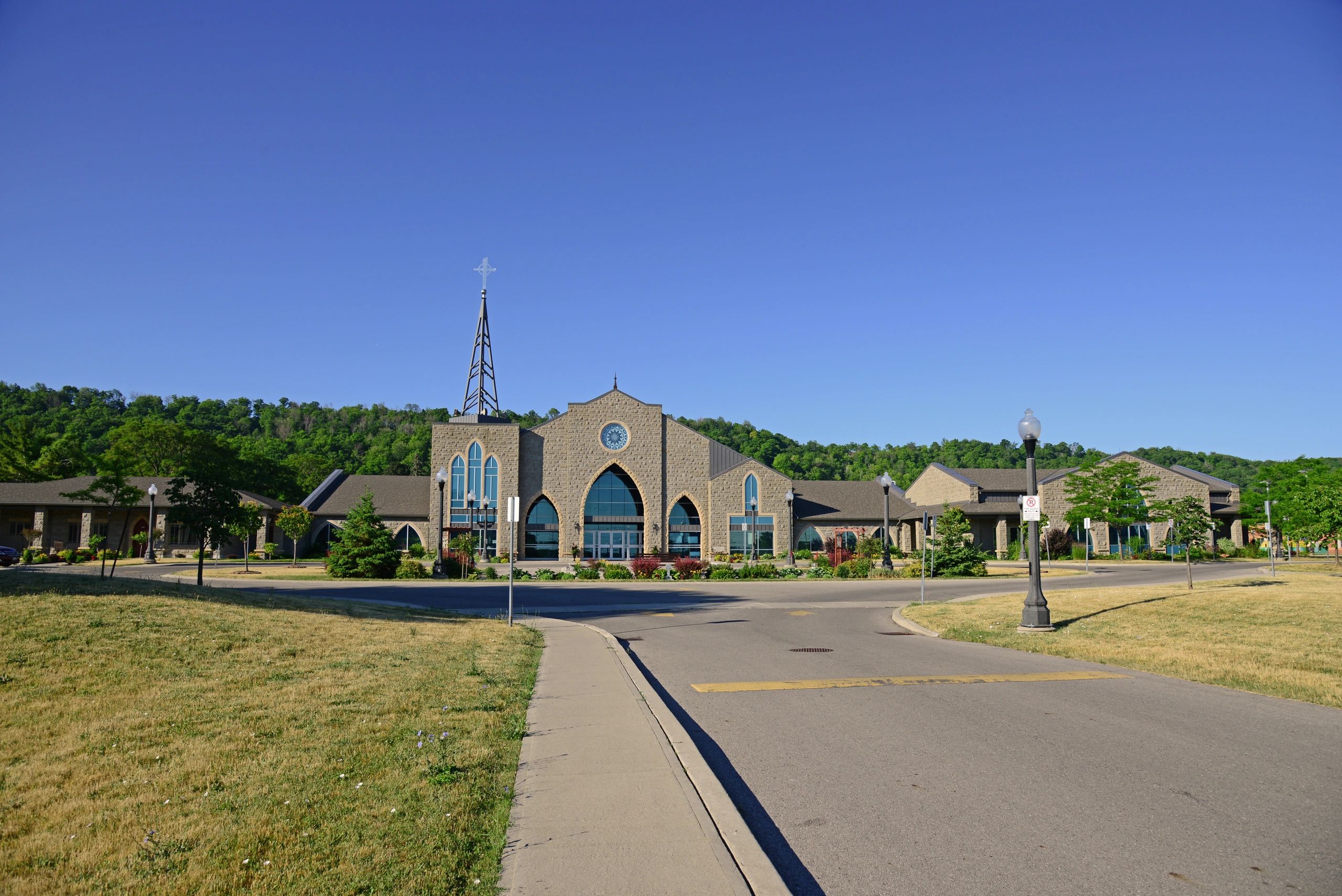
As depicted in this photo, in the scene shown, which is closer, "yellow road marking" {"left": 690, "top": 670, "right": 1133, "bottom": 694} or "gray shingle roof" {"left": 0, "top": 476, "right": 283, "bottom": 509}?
"yellow road marking" {"left": 690, "top": 670, "right": 1133, "bottom": 694}

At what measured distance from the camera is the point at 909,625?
61.3 feet

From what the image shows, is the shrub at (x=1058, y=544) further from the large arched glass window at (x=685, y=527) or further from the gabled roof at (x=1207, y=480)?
the large arched glass window at (x=685, y=527)

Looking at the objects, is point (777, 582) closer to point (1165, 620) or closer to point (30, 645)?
point (1165, 620)

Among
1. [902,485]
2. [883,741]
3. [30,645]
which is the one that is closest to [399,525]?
[30,645]

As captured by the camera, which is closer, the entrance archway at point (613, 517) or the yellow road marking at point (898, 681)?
the yellow road marking at point (898, 681)

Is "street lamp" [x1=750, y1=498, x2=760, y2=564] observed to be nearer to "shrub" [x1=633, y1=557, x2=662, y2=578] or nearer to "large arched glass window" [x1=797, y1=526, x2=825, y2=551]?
"large arched glass window" [x1=797, y1=526, x2=825, y2=551]

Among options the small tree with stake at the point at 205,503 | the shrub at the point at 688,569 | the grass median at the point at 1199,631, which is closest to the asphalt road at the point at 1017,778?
the grass median at the point at 1199,631

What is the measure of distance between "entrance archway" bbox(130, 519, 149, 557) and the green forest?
18.3m

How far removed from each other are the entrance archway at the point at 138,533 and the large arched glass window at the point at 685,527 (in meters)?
35.4

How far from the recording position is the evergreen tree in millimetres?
34312

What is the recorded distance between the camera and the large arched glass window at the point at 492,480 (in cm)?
5706

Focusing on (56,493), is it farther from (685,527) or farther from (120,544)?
(120,544)

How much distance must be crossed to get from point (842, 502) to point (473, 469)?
29.4 m

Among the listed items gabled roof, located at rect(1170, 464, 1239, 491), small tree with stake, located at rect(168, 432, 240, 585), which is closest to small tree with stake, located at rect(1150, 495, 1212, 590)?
small tree with stake, located at rect(168, 432, 240, 585)
